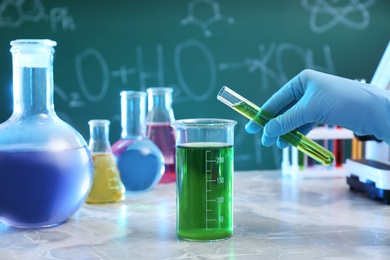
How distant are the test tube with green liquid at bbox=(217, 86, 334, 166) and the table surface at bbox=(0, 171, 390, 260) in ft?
0.56

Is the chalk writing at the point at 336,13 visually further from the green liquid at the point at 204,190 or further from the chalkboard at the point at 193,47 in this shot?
the green liquid at the point at 204,190

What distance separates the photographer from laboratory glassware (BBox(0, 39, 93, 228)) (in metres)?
1.19

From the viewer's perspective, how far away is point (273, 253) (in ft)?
3.46

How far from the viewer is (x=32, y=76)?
1263mm

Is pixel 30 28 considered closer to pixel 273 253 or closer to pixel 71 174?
pixel 71 174

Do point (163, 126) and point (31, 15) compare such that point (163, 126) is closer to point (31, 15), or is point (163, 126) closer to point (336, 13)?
point (31, 15)

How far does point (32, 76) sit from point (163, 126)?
2.16ft

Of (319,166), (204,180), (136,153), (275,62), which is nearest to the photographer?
(204,180)

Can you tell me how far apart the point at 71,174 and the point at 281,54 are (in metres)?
1.13

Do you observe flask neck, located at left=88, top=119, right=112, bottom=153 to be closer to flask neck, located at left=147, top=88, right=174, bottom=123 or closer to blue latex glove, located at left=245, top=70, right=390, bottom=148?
flask neck, located at left=147, top=88, right=174, bottom=123

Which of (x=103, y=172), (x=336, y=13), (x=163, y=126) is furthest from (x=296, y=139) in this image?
(x=336, y=13)

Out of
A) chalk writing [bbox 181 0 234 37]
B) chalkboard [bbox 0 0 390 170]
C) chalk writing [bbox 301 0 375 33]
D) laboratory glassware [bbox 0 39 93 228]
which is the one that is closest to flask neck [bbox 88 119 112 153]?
laboratory glassware [bbox 0 39 93 228]

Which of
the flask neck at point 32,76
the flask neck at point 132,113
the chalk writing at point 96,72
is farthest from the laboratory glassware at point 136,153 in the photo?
the flask neck at point 32,76

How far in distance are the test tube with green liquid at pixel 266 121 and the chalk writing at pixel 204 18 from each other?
32.7 inches
